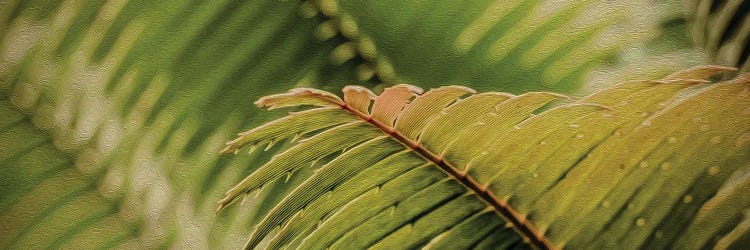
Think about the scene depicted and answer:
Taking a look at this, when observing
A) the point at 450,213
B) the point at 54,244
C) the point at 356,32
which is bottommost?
the point at 54,244

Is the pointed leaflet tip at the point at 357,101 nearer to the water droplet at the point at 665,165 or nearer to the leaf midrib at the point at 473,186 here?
the leaf midrib at the point at 473,186

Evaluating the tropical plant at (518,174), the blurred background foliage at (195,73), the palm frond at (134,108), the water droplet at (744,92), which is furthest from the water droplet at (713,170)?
the palm frond at (134,108)

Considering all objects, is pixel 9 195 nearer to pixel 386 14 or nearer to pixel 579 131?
pixel 386 14

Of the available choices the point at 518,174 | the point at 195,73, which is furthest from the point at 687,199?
the point at 195,73

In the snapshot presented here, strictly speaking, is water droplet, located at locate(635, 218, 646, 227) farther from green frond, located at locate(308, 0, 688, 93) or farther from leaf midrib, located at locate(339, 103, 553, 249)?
green frond, located at locate(308, 0, 688, 93)

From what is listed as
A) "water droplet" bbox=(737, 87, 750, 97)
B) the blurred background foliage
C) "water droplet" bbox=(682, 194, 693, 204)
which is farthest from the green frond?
"water droplet" bbox=(682, 194, 693, 204)

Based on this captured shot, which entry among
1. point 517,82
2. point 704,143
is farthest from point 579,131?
point 517,82
